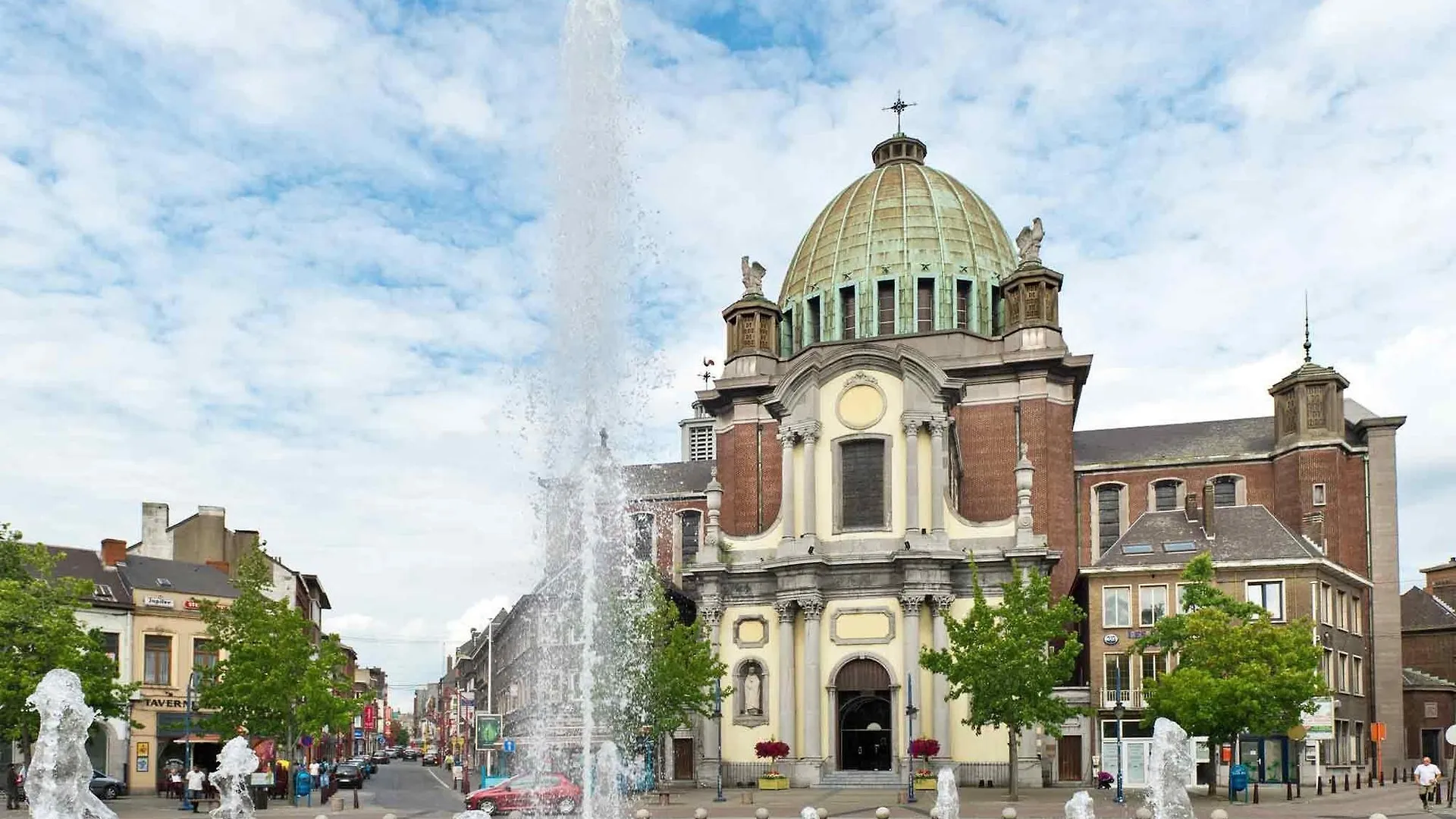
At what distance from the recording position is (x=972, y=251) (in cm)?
6181

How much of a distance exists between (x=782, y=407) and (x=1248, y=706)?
838 inches

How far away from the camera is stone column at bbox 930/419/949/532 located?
168 ft

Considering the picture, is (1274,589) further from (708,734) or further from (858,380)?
(708,734)

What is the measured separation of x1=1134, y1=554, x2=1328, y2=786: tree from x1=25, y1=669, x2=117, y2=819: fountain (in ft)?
102

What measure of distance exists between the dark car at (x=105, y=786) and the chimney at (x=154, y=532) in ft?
68.2

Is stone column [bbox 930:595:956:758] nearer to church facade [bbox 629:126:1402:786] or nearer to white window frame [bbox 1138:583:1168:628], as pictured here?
church facade [bbox 629:126:1402:786]

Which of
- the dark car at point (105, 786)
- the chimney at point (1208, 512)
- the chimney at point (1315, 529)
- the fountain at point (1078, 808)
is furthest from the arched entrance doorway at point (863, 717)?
the fountain at point (1078, 808)

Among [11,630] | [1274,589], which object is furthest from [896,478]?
[11,630]

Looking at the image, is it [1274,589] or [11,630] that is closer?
[11,630]

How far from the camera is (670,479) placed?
73.6 meters

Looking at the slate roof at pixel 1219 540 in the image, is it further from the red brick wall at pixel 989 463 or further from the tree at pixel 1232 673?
the red brick wall at pixel 989 463

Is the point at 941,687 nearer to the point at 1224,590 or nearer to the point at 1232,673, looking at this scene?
the point at 1224,590

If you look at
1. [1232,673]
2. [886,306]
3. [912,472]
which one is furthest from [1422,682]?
[886,306]

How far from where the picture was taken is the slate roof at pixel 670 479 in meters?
71.6
